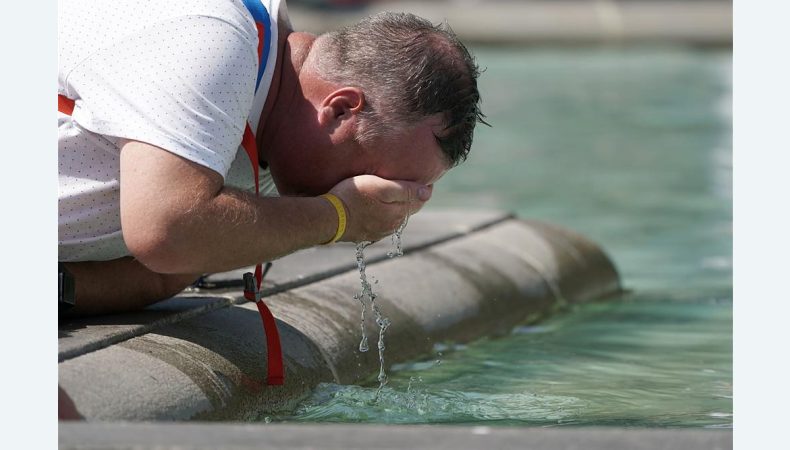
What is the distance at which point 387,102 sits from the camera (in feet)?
11.5

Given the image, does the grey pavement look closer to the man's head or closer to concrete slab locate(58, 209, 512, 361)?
concrete slab locate(58, 209, 512, 361)

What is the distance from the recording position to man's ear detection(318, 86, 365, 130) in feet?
11.5

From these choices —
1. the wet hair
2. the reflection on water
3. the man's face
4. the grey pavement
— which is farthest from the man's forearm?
the grey pavement

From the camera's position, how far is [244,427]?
2.59m

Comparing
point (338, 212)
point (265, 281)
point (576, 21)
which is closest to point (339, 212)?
point (338, 212)

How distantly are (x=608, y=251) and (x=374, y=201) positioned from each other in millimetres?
4978

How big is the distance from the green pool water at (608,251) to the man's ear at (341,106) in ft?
2.53

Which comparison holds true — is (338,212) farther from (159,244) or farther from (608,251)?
(608,251)

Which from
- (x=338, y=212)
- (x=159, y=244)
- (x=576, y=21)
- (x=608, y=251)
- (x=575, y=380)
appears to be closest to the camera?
(x=159, y=244)

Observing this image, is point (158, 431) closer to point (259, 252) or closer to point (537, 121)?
point (259, 252)

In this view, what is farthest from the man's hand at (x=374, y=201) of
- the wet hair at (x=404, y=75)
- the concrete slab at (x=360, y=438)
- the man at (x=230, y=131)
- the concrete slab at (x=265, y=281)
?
the concrete slab at (x=360, y=438)

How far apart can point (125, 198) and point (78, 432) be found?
697 mm

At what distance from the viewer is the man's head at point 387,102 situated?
350cm

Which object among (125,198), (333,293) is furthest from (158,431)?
(333,293)
